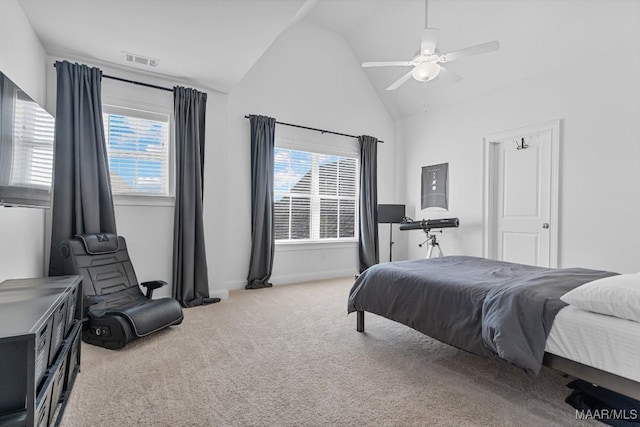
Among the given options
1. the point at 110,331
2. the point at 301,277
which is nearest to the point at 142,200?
the point at 110,331

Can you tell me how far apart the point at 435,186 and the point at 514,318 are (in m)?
4.20

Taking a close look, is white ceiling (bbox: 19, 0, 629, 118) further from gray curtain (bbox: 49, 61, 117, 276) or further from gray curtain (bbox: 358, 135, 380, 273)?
gray curtain (bbox: 358, 135, 380, 273)

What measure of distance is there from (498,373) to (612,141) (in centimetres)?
317

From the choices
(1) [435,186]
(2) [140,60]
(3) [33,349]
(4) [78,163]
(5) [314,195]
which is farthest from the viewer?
(1) [435,186]

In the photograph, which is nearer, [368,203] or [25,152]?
[25,152]

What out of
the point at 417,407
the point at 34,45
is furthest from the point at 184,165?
the point at 417,407

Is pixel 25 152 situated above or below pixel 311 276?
above

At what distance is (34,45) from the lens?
2.97 metres

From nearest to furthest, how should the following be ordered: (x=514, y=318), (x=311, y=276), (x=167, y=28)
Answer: (x=514, y=318) < (x=167, y=28) < (x=311, y=276)

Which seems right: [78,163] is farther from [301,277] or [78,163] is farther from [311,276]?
[311,276]

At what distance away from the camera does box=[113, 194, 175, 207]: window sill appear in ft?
12.2

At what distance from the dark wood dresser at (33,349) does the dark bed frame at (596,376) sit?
91.0 inches

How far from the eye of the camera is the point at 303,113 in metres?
5.36

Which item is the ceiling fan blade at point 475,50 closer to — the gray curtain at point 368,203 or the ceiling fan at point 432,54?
the ceiling fan at point 432,54
